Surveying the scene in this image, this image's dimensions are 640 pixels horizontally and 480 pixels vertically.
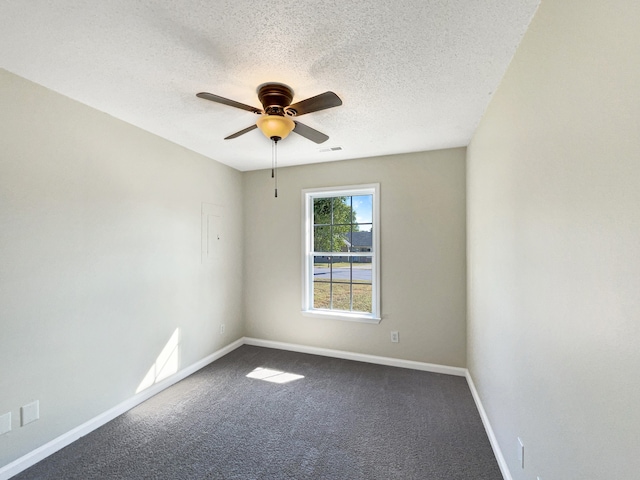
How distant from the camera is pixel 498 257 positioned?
6.01 ft

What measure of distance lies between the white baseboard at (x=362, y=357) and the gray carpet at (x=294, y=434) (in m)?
0.13

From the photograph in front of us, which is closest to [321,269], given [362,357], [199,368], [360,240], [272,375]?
[360,240]

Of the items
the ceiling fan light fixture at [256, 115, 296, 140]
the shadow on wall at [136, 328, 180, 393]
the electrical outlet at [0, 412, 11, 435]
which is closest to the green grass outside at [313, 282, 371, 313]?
the shadow on wall at [136, 328, 180, 393]

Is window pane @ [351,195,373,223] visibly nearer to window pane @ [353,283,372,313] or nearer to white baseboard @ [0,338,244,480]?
window pane @ [353,283,372,313]

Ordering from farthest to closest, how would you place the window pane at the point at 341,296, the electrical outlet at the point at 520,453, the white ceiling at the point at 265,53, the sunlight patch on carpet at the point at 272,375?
the window pane at the point at 341,296 < the sunlight patch on carpet at the point at 272,375 < the electrical outlet at the point at 520,453 < the white ceiling at the point at 265,53

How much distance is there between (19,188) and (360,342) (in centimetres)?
340

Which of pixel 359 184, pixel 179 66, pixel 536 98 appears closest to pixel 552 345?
pixel 536 98

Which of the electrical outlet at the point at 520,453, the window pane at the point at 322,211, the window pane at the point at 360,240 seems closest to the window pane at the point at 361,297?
the window pane at the point at 360,240

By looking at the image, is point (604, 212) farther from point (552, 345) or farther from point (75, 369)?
point (75, 369)

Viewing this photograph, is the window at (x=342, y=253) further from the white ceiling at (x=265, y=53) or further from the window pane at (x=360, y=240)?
the white ceiling at (x=265, y=53)

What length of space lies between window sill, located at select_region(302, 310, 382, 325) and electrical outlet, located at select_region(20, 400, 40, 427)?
2.51 metres

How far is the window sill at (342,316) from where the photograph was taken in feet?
11.1

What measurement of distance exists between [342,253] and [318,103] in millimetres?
2250

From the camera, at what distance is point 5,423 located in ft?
5.59
